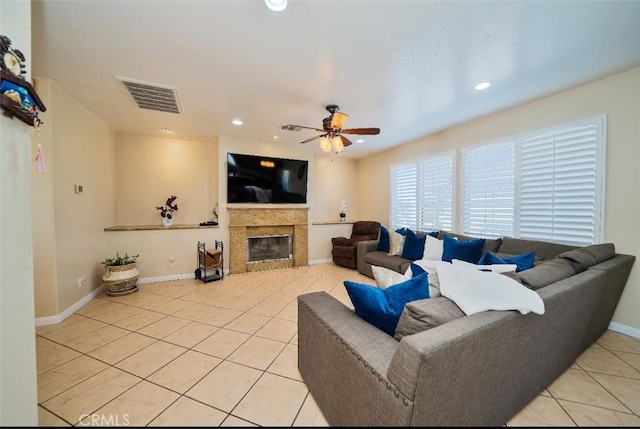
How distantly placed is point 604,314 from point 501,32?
2508 millimetres

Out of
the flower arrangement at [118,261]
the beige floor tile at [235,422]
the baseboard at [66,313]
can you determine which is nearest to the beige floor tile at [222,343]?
the beige floor tile at [235,422]

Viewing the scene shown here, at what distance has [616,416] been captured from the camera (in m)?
1.31

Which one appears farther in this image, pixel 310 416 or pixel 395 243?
pixel 395 243

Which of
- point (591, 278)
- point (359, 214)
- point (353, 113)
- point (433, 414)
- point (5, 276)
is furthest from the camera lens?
point (359, 214)

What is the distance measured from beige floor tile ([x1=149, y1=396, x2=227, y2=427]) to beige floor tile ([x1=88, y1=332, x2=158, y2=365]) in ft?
2.80

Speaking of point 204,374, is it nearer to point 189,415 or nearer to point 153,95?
point 189,415

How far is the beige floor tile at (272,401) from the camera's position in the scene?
125 centimetres

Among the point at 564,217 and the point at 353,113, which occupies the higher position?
the point at 353,113

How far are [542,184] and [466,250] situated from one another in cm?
111

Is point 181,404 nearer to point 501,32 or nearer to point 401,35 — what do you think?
point 401,35

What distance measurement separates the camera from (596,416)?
50.9 inches

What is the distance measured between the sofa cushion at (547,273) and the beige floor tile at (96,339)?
327 centimetres

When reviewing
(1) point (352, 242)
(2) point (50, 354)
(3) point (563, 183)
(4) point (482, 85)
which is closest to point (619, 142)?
(3) point (563, 183)

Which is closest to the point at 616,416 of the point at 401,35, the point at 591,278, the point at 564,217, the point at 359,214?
the point at 591,278
